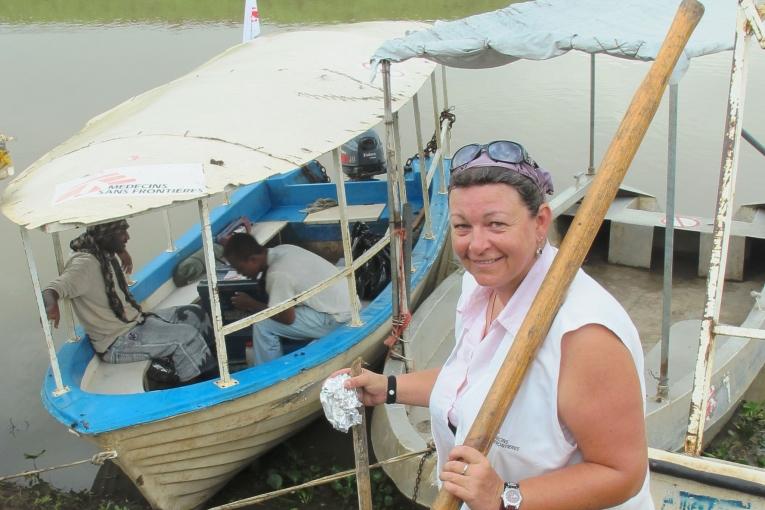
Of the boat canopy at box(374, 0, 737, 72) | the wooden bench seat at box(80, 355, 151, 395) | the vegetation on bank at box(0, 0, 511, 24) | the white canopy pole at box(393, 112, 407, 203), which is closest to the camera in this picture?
the boat canopy at box(374, 0, 737, 72)

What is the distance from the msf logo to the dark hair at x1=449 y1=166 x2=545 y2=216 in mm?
2297

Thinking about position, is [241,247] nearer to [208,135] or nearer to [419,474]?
[208,135]

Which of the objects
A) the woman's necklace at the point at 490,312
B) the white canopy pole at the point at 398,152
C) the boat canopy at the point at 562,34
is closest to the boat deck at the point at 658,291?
the white canopy pole at the point at 398,152

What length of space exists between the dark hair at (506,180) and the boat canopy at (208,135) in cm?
208

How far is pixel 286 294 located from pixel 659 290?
120 inches

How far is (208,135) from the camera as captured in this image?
3.77 meters

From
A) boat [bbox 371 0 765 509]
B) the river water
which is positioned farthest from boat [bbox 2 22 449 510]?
the river water

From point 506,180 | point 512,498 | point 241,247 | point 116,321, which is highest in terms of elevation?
point 506,180

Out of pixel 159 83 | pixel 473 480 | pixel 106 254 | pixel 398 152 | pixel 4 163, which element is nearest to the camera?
pixel 473 480

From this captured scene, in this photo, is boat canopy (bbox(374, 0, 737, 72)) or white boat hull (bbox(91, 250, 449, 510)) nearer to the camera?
boat canopy (bbox(374, 0, 737, 72))

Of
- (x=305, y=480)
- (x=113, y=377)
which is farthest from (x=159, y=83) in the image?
(x=305, y=480)

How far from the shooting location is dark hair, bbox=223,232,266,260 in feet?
13.6

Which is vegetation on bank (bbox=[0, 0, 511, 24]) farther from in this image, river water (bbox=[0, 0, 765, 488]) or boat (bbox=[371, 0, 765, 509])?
boat (bbox=[371, 0, 765, 509])

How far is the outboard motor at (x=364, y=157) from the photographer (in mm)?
6707
